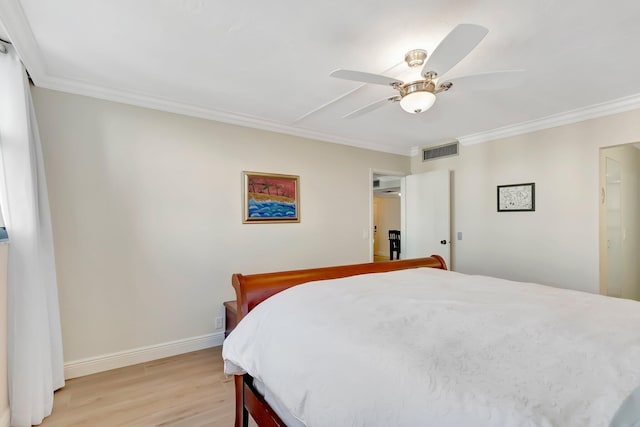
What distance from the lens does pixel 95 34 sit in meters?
1.83

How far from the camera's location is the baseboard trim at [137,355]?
2.47 m

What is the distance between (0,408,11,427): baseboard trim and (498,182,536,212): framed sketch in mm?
4762

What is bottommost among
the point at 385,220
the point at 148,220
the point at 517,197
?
the point at 385,220

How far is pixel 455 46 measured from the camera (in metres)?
1.42

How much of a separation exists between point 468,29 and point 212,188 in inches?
102

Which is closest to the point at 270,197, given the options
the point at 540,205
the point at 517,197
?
the point at 517,197

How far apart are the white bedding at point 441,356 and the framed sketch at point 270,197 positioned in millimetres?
1816

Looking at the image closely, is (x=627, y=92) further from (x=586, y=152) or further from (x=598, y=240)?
(x=598, y=240)

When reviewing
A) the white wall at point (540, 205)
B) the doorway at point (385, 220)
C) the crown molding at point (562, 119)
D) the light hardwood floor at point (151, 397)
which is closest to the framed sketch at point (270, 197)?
the light hardwood floor at point (151, 397)

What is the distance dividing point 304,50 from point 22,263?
2282 mm

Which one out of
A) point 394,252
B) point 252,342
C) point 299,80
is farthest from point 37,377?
point 394,252

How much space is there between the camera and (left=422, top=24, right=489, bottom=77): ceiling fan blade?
1292 millimetres

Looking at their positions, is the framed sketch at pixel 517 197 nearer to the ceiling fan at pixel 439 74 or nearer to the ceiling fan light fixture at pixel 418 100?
the ceiling fan at pixel 439 74

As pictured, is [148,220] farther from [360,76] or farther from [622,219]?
[622,219]
